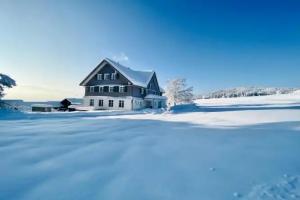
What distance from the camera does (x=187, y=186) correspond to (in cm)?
385

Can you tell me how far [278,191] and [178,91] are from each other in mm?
40989

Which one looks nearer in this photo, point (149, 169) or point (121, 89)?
point (149, 169)

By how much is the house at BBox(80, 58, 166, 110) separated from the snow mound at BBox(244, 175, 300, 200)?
30.1 metres

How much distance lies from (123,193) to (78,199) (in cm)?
78

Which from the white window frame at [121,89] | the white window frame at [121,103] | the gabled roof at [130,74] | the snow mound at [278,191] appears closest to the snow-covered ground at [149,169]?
the snow mound at [278,191]

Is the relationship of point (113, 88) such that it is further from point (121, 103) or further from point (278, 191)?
point (278, 191)

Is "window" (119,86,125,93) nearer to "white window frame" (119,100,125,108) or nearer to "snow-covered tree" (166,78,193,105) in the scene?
"white window frame" (119,100,125,108)

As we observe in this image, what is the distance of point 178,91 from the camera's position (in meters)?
44.3

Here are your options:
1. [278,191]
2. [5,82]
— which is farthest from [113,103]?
[278,191]

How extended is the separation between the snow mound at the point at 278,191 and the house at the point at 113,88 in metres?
30.1

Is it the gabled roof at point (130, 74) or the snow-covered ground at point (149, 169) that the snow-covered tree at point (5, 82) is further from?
the snow-covered ground at point (149, 169)

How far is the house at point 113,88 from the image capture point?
34031mm

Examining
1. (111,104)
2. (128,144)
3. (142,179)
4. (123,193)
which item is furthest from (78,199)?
(111,104)

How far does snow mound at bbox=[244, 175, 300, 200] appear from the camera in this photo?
346cm
